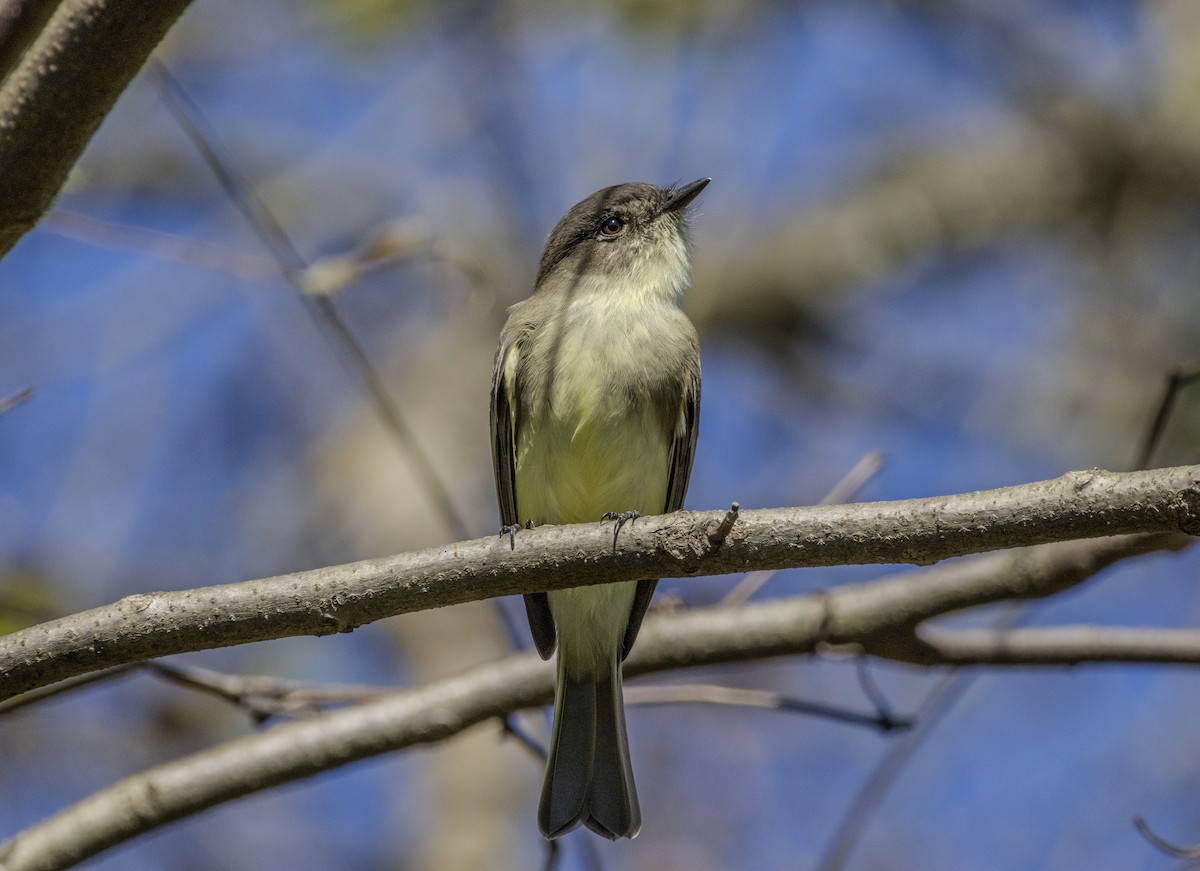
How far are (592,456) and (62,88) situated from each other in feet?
6.57

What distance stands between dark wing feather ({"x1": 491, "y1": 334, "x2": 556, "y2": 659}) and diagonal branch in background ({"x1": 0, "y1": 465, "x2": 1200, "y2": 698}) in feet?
5.56

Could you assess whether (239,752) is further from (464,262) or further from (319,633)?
(464,262)

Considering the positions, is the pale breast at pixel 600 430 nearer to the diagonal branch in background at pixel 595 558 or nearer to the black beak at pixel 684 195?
the black beak at pixel 684 195

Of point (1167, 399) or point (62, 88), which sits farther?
point (1167, 399)

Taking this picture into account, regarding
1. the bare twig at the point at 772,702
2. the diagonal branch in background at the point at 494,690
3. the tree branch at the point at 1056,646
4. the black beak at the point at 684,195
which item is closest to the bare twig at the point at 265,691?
the diagonal branch in background at the point at 494,690

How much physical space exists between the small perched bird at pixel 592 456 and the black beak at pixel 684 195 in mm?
545

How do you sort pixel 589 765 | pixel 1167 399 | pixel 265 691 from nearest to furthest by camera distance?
pixel 1167 399 → pixel 265 691 → pixel 589 765

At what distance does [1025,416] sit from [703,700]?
526 centimetres

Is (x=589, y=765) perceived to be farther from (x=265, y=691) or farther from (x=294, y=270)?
(x=294, y=270)

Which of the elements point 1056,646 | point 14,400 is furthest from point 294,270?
point 1056,646

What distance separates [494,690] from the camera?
3484 mm

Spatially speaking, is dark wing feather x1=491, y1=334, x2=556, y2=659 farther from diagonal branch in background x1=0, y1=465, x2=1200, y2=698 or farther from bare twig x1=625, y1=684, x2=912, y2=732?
diagonal branch in background x1=0, y1=465, x2=1200, y2=698

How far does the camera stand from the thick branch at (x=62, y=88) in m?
2.55

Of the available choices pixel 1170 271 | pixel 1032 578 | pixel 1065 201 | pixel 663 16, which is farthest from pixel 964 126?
pixel 1032 578
